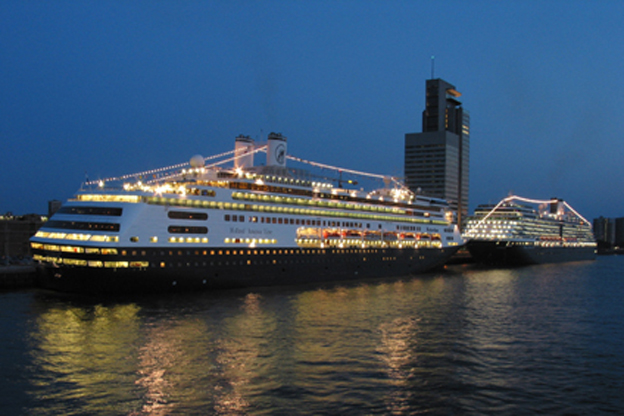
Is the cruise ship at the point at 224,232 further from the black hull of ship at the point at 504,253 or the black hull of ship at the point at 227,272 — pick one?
the black hull of ship at the point at 504,253

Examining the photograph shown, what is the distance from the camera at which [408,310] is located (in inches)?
1300

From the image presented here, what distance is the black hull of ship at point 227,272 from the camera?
3388cm

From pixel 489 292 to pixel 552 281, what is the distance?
627 inches

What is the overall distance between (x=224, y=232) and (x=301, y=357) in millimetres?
20527

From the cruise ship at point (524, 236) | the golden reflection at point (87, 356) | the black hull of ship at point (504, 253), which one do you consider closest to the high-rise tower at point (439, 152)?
the cruise ship at point (524, 236)

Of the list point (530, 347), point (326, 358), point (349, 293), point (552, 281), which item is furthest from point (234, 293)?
point (552, 281)

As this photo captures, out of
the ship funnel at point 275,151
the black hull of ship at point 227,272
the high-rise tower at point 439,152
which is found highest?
the high-rise tower at point 439,152

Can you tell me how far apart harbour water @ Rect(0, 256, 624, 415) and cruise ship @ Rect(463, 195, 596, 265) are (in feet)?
166

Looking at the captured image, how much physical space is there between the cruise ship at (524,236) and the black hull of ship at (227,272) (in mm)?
36319

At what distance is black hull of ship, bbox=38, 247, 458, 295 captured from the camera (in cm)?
3388

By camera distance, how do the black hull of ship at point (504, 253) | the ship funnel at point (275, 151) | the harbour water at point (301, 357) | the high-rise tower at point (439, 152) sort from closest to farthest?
the harbour water at point (301, 357) → the ship funnel at point (275, 151) → the black hull of ship at point (504, 253) → the high-rise tower at point (439, 152)

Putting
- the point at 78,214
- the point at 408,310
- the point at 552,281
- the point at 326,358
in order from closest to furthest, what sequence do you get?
the point at 326,358 → the point at 408,310 → the point at 78,214 → the point at 552,281

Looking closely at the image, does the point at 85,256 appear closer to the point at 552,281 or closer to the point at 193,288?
the point at 193,288

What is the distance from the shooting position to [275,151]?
51.0 metres
